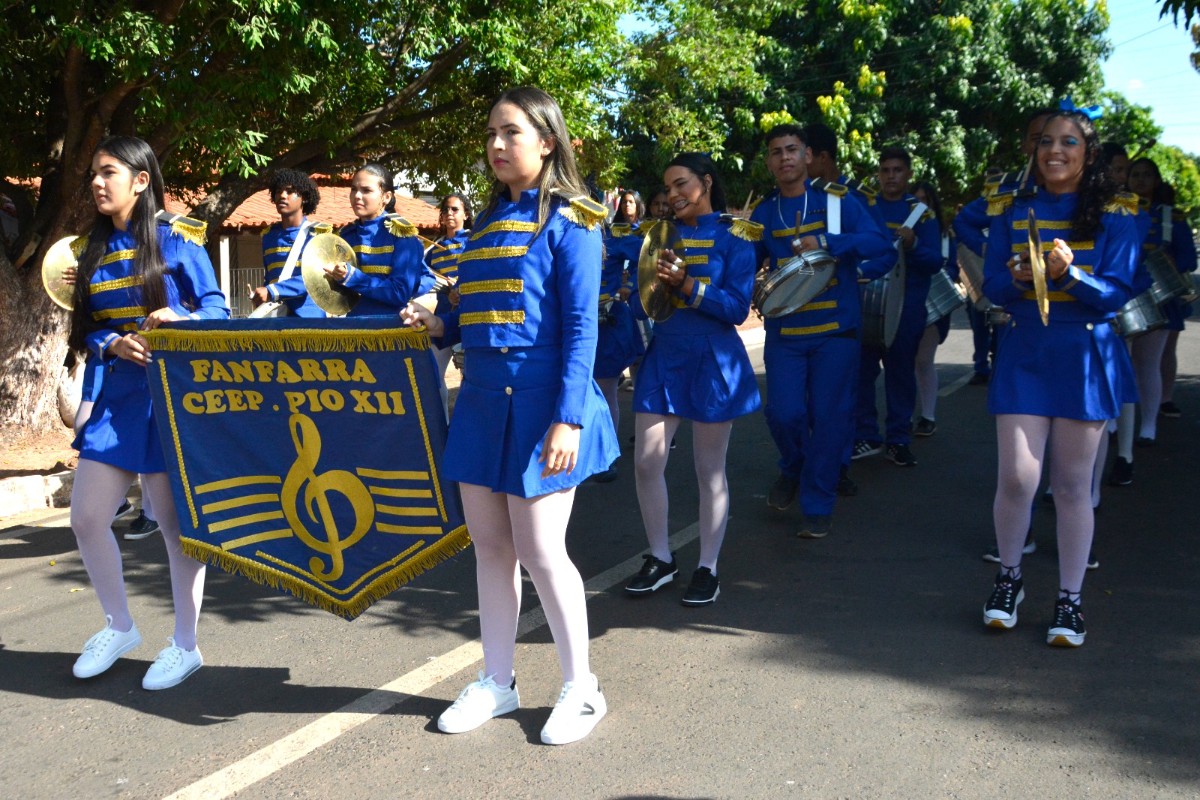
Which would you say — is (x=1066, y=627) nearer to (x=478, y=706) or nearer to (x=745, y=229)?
(x=745, y=229)

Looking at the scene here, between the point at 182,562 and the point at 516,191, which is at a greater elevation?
the point at 516,191

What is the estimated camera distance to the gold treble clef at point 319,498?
13.0ft

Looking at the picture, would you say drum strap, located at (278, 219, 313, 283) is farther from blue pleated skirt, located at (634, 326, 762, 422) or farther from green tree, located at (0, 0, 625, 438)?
blue pleated skirt, located at (634, 326, 762, 422)

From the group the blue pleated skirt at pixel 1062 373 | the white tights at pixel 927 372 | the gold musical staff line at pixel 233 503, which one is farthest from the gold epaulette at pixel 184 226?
the white tights at pixel 927 372

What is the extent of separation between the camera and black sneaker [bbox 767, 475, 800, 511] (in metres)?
6.68


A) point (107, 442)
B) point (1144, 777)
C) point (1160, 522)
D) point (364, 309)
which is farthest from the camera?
point (364, 309)

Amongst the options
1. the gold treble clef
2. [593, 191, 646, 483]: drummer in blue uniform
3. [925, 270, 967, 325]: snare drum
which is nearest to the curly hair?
[593, 191, 646, 483]: drummer in blue uniform

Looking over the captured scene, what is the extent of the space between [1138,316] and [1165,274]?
1.59 meters

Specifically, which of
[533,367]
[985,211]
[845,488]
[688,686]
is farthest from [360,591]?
[985,211]

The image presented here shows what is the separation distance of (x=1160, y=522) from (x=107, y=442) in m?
5.32

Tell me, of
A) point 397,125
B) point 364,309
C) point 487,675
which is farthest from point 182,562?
point 397,125

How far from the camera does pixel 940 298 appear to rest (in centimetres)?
823

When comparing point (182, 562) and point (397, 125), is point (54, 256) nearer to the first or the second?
point (182, 562)

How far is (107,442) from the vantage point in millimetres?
4145
